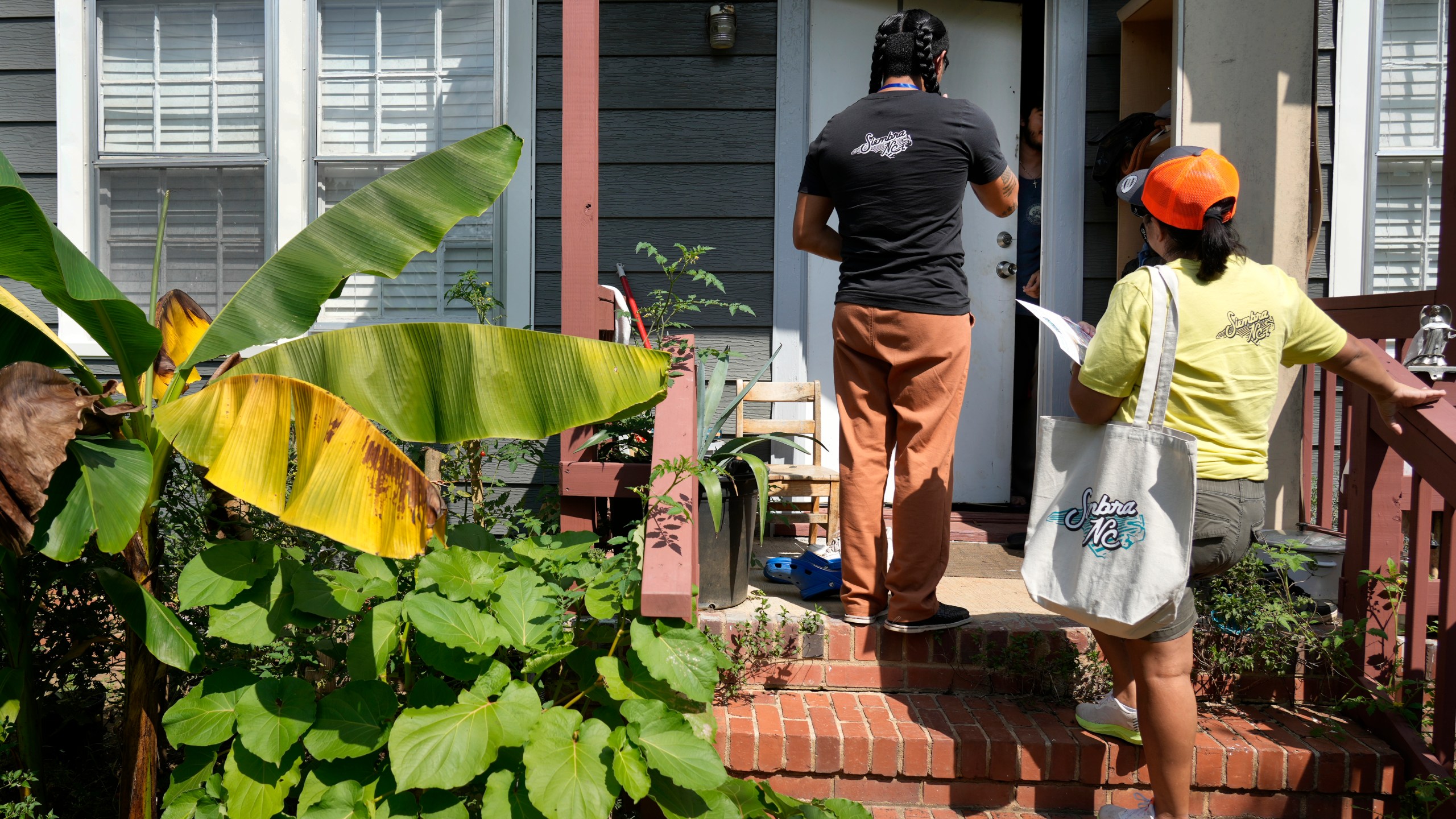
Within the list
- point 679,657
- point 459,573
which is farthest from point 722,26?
point 679,657

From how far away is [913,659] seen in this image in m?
3.07

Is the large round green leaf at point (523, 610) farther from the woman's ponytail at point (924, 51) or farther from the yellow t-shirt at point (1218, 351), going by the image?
the woman's ponytail at point (924, 51)

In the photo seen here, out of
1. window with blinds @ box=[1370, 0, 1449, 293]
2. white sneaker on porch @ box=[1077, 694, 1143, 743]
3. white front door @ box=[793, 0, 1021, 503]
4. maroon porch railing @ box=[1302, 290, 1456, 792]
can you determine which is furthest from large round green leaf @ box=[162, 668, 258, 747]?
window with blinds @ box=[1370, 0, 1449, 293]

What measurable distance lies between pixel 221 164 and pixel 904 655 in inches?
162

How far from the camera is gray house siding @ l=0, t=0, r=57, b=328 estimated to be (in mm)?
4598

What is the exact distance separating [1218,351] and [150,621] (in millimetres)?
2733

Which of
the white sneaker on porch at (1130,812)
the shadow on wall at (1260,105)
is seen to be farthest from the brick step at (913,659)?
the shadow on wall at (1260,105)

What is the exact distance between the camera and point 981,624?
122 inches

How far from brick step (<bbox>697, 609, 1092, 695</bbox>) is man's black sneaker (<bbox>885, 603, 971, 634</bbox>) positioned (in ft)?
0.16

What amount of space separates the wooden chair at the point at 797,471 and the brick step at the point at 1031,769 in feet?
4.72

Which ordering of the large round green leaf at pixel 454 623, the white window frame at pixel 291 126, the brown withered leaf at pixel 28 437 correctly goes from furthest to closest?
the white window frame at pixel 291 126, the large round green leaf at pixel 454 623, the brown withered leaf at pixel 28 437

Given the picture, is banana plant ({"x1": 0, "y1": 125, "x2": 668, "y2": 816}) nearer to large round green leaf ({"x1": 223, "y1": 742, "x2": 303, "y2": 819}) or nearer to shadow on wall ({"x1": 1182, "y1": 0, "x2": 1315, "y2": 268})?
large round green leaf ({"x1": 223, "y1": 742, "x2": 303, "y2": 819})

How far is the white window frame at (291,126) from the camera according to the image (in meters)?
4.53

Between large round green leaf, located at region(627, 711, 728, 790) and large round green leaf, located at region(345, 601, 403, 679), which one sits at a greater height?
large round green leaf, located at region(345, 601, 403, 679)
